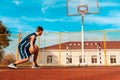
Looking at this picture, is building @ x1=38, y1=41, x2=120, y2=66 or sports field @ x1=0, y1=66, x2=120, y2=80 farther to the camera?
building @ x1=38, y1=41, x2=120, y2=66

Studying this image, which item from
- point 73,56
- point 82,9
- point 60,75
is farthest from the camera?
point 73,56

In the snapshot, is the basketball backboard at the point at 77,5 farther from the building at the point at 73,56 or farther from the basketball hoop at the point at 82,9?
the building at the point at 73,56

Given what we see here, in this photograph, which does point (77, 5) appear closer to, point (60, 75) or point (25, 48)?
point (25, 48)

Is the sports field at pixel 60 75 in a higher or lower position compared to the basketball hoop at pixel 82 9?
lower

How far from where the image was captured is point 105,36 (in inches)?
685

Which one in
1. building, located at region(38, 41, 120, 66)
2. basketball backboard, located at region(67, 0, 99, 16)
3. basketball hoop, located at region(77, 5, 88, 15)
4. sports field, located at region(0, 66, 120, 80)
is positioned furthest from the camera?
basketball hoop, located at region(77, 5, 88, 15)

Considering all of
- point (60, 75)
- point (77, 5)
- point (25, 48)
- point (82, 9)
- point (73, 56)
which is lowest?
point (60, 75)

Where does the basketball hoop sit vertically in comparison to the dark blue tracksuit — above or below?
above

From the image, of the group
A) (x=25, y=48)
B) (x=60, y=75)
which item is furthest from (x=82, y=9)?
(x=60, y=75)

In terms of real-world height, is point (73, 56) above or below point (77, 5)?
below

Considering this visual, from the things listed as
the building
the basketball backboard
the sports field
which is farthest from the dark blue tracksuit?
the basketball backboard

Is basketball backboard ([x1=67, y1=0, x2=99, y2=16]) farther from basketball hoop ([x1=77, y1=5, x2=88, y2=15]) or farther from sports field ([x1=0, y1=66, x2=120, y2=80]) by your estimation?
sports field ([x1=0, y1=66, x2=120, y2=80])

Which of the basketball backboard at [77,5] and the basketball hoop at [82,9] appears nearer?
the basketball backboard at [77,5]

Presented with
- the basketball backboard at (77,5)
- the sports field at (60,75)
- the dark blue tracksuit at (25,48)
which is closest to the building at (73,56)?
the basketball backboard at (77,5)
